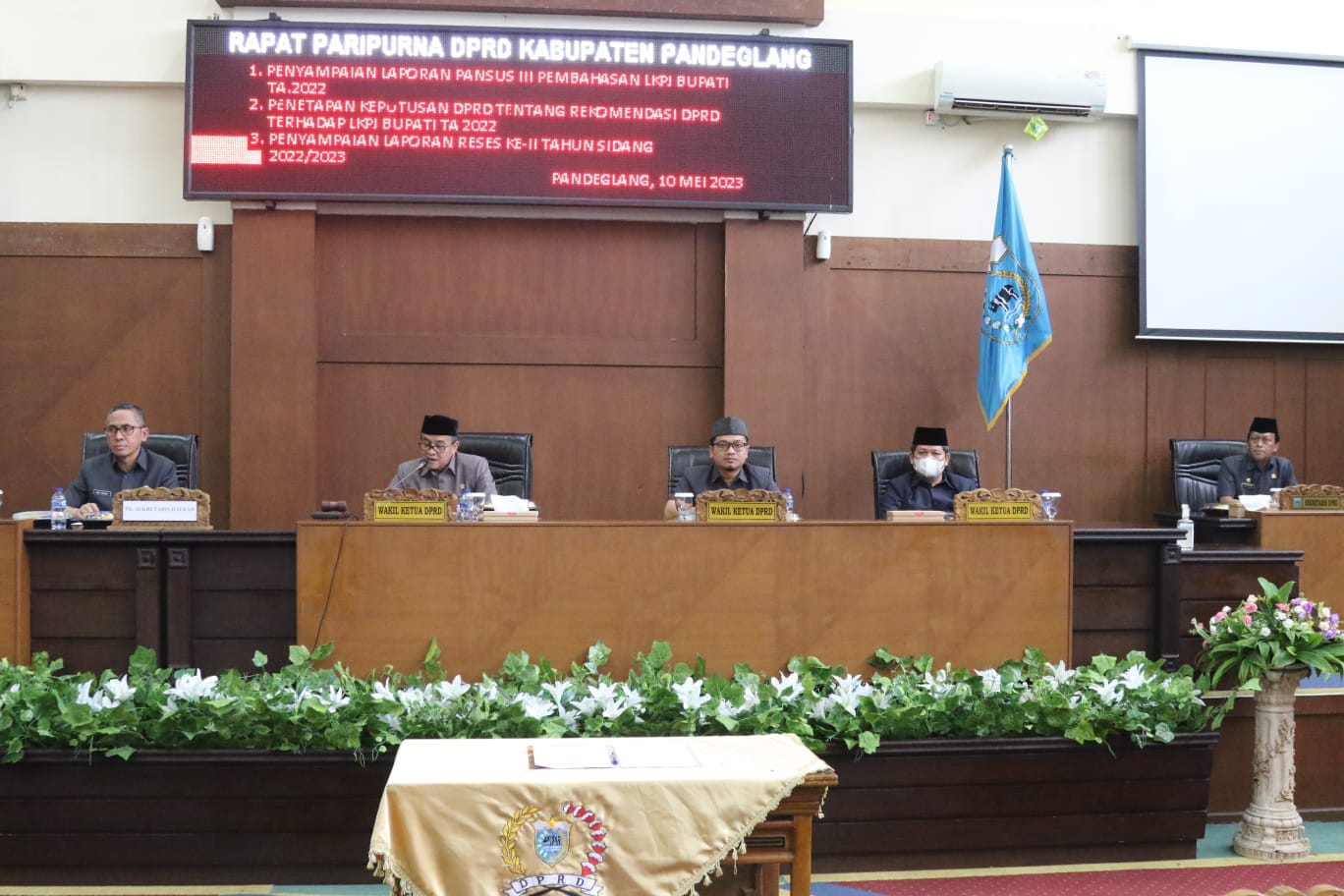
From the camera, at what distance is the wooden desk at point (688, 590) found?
3637 millimetres

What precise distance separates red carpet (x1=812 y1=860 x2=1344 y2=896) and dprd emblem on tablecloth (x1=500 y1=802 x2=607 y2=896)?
1.13 meters

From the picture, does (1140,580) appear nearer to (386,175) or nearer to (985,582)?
(985,582)

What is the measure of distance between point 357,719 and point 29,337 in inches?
145

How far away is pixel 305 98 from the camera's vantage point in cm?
555

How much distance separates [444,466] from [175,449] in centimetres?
123

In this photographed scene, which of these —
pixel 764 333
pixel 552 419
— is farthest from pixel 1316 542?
pixel 552 419

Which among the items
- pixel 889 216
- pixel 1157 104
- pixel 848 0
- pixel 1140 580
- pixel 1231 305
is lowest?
pixel 1140 580

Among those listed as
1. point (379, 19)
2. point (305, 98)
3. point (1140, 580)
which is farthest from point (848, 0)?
point (1140, 580)

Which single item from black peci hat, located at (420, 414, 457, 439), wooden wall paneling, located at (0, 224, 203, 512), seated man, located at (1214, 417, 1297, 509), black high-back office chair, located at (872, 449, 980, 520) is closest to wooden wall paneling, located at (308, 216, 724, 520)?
wooden wall paneling, located at (0, 224, 203, 512)

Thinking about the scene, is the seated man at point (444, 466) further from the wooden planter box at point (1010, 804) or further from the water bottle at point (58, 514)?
the wooden planter box at point (1010, 804)

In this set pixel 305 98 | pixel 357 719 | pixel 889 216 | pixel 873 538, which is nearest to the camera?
pixel 357 719

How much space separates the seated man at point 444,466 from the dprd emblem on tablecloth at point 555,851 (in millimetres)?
2584

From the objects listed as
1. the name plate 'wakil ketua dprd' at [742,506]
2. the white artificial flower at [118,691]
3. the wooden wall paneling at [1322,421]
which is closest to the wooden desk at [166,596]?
the white artificial flower at [118,691]

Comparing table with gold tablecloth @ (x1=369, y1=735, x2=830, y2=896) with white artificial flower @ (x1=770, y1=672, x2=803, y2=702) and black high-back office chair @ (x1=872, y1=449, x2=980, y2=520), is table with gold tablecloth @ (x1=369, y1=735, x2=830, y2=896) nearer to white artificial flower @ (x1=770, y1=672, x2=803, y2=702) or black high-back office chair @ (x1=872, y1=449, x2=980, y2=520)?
white artificial flower @ (x1=770, y1=672, x2=803, y2=702)
